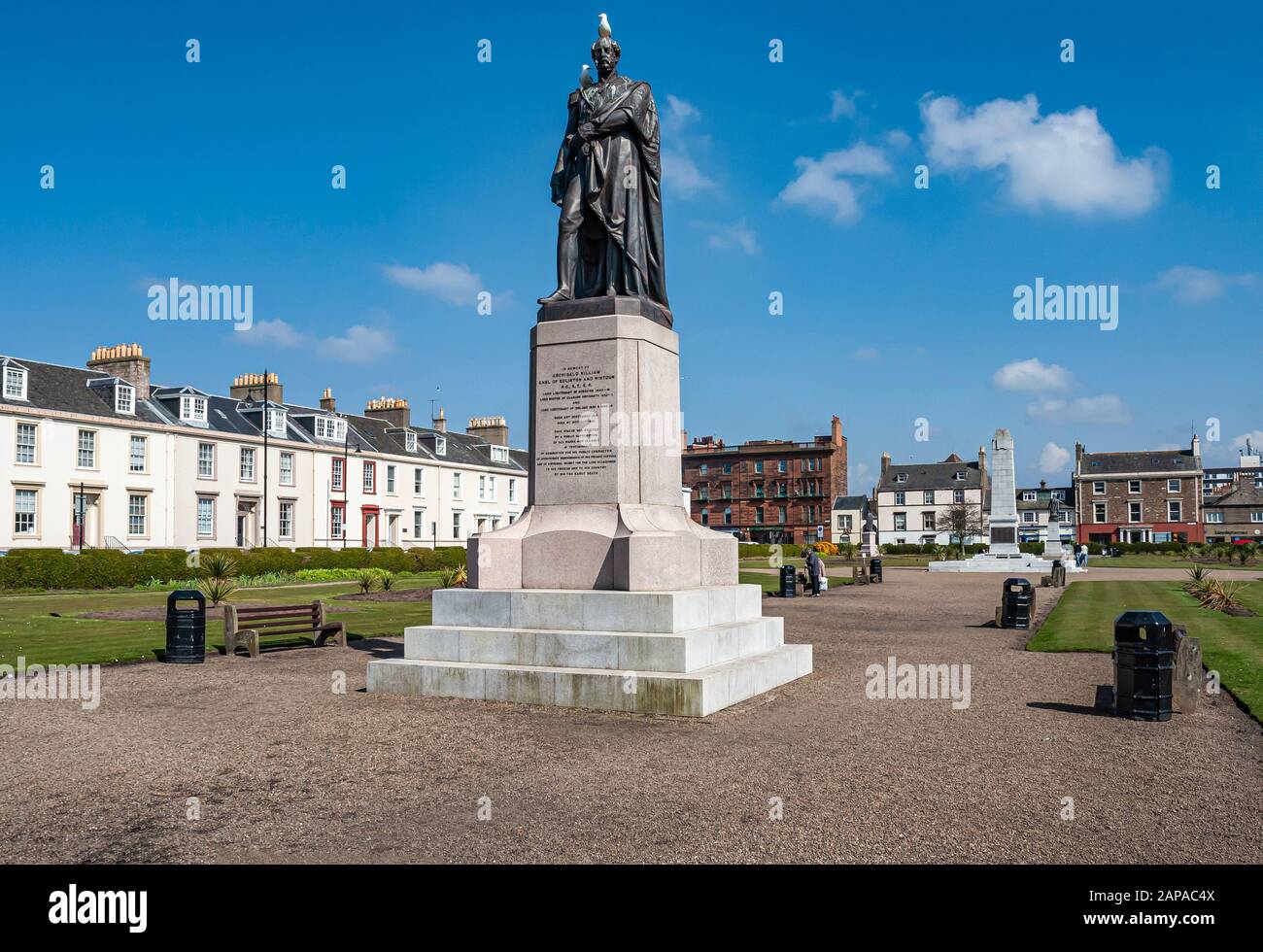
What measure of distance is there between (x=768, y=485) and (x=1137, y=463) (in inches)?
1558

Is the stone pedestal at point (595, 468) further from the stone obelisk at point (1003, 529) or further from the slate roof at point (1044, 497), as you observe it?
the slate roof at point (1044, 497)

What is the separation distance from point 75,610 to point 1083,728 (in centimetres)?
2298

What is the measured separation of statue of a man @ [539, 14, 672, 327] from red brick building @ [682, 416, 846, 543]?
90818 mm

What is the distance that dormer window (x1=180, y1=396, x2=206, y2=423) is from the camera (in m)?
50.4

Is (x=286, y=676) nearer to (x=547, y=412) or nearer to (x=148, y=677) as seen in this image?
(x=148, y=677)

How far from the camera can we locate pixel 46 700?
417 inches

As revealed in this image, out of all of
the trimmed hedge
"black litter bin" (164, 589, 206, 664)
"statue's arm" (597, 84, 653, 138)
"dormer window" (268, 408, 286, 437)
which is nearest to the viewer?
"statue's arm" (597, 84, 653, 138)

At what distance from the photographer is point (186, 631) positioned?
547 inches

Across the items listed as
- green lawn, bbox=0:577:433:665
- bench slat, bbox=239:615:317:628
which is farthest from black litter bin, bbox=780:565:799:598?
bench slat, bbox=239:615:317:628

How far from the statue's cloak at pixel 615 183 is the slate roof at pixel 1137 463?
10341 cm

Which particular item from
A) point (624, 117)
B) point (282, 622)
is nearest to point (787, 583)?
point (282, 622)

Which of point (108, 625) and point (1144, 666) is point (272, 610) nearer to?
point (108, 625)

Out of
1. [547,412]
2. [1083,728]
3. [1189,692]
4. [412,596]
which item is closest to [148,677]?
[547,412]

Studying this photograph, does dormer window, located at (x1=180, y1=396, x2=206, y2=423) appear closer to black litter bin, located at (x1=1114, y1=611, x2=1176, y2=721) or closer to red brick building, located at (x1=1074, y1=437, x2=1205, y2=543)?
black litter bin, located at (x1=1114, y1=611, x2=1176, y2=721)
